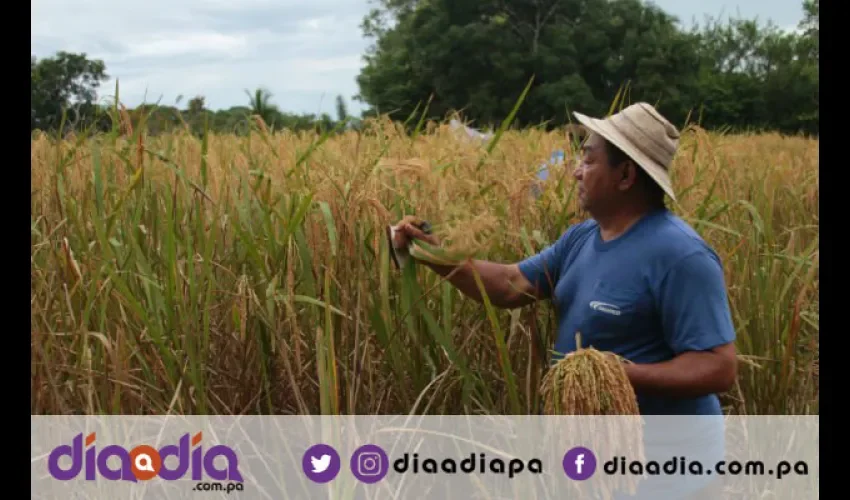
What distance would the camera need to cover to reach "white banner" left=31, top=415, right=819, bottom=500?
183 centimetres

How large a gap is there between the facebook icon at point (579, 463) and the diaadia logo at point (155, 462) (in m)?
0.71

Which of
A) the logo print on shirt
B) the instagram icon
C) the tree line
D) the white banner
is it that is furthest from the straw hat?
the tree line

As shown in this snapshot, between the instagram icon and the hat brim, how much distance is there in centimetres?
80

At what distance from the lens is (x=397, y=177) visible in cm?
235

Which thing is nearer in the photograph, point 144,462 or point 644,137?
point 644,137

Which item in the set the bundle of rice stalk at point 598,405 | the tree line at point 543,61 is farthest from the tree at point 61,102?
the tree line at point 543,61

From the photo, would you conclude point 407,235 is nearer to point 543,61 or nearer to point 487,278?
point 487,278

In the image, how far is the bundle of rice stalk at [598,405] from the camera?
1.52 m

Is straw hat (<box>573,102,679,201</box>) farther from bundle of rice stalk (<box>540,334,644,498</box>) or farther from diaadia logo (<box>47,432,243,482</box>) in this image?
diaadia logo (<box>47,432,243,482</box>)

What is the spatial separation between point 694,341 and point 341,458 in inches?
28.6

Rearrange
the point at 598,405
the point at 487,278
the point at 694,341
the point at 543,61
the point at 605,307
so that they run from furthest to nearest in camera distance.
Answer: the point at 543,61 < the point at 487,278 < the point at 605,307 < the point at 694,341 < the point at 598,405

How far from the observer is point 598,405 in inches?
59.6

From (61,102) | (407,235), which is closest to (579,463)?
(407,235)

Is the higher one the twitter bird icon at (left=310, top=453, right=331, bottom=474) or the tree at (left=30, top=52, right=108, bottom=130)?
the tree at (left=30, top=52, right=108, bottom=130)
